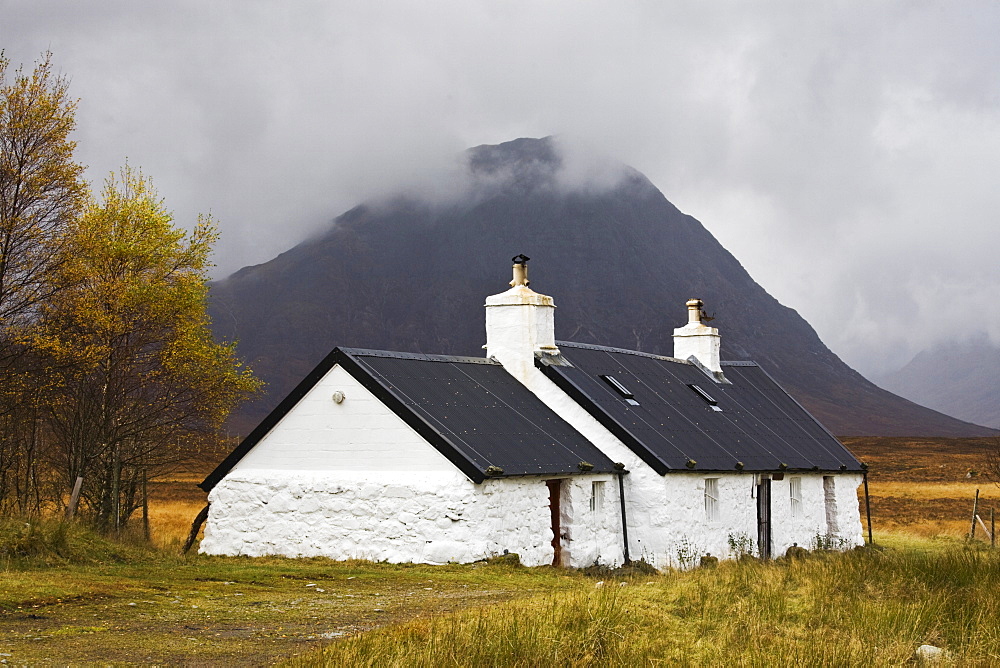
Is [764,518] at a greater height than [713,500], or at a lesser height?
lesser

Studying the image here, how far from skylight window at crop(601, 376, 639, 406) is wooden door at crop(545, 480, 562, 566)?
411 centimetres

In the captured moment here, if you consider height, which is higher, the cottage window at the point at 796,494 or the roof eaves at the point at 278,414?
the roof eaves at the point at 278,414

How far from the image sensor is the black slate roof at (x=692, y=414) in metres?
23.7

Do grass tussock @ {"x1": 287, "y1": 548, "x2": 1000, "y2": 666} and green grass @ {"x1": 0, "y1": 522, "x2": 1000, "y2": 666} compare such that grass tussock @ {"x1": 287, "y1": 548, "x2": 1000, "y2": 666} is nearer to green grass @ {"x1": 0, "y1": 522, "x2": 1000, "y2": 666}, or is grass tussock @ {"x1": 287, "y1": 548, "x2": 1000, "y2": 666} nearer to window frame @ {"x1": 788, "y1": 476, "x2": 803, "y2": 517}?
green grass @ {"x1": 0, "y1": 522, "x2": 1000, "y2": 666}

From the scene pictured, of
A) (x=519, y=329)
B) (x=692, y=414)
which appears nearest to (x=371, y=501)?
(x=519, y=329)

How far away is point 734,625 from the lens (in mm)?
12031

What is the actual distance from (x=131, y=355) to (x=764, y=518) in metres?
15.9

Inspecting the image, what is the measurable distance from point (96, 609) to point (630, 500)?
41.3 ft

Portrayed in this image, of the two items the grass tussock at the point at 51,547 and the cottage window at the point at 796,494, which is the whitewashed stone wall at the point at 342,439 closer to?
the grass tussock at the point at 51,547

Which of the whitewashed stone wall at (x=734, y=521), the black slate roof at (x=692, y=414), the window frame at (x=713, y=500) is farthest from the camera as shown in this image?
the window frame at (x=713, y=500)

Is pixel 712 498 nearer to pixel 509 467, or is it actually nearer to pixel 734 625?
pixel 509 467

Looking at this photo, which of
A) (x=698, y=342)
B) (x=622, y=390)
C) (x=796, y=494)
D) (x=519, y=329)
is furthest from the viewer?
(x=698, y=342)

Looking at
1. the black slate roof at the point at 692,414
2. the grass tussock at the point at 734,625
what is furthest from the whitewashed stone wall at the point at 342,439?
the grass tussock at the point at 734,625

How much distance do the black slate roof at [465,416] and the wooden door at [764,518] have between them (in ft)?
16.8
